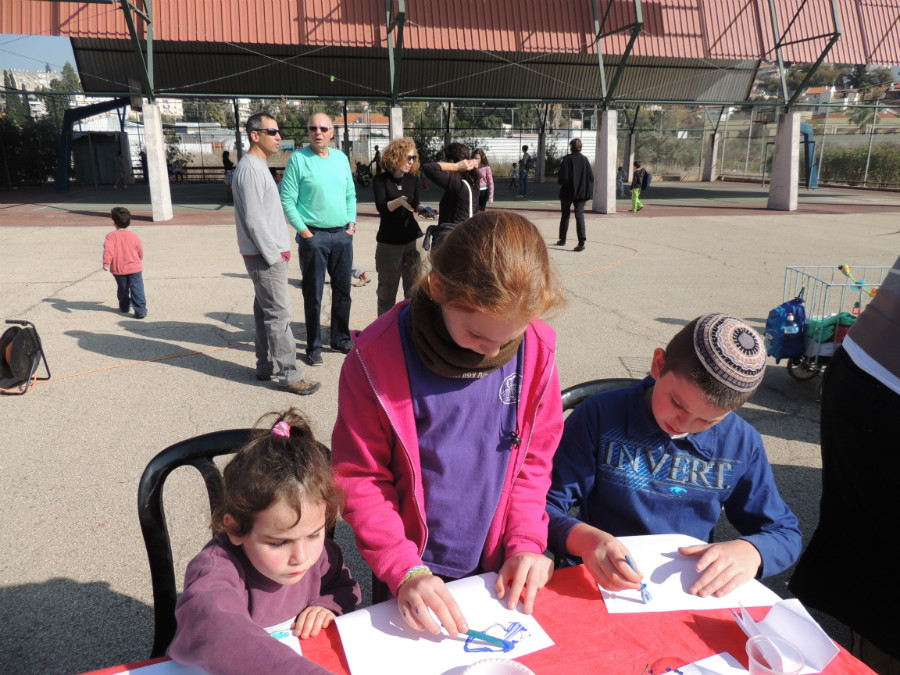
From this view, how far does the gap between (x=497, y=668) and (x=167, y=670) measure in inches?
25.2

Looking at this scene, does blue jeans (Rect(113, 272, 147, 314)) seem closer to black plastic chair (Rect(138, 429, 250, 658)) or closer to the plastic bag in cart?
black plastic chair (Rect(138, 429, 250, 658))

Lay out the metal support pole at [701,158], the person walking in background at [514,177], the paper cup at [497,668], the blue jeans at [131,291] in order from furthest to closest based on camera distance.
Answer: the metal support pole at [701,158] → the person walking in background at [514,177] → the blue jeans at [131,291] → the paper cup at [497,668]

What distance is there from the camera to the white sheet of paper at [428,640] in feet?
3.99

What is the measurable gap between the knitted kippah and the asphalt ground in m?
0.43

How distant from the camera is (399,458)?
1.62m

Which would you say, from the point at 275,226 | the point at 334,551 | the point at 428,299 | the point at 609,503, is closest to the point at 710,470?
the point at 609,503

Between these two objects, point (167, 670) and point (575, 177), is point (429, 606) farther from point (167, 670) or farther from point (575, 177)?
point (575, 177)

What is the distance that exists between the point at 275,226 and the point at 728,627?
13.2 feet

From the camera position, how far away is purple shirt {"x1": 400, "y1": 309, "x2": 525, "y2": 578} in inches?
62.1

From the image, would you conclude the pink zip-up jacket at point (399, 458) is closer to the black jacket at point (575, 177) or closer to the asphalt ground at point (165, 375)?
the asphalt ground at point (165, 375)

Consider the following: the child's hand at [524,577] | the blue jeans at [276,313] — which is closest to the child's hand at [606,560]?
the child's hand at [524,577]

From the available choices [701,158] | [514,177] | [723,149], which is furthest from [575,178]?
[701,158]

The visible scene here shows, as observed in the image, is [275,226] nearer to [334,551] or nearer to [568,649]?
[334,551]

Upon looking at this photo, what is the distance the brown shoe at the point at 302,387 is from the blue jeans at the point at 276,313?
33 millimetres
